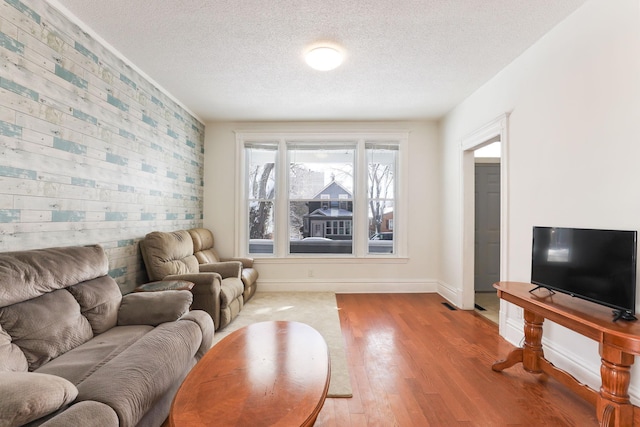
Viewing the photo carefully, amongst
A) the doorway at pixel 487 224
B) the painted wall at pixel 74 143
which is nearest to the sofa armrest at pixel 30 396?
the painted wall at pixel 74 143

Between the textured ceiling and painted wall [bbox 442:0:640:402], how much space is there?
0.26m

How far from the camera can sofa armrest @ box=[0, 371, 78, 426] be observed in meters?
0.99

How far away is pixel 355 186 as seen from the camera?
4.86 m

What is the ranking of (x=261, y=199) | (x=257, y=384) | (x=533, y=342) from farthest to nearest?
1. (x=261, y=199)
2. (x=533, y=342)
3. (x=257, y=384)

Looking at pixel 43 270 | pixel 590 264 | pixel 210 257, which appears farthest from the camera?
pixel 210 257

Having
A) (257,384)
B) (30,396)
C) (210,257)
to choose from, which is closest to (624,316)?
(257,384)

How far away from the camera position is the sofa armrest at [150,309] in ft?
7.04

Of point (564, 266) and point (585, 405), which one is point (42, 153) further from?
point (585, 405)

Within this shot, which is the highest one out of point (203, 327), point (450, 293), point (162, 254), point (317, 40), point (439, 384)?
point (317, 40)

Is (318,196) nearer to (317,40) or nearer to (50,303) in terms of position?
(317,40)

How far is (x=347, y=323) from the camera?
342cm

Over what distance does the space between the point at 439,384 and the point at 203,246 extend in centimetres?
340

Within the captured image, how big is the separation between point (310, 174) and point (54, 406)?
4152 mm

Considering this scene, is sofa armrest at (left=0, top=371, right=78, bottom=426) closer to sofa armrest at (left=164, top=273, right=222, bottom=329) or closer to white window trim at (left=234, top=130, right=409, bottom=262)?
sofa armrest at (left=164, top=273, right=222, bottom=329)
